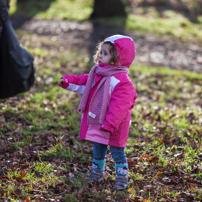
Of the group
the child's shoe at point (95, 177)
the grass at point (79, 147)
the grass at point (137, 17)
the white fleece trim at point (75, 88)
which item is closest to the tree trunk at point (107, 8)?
the grass at point (137, 17)

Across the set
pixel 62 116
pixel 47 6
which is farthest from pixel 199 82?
pixel 47 6

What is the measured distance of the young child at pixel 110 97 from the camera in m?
3.23

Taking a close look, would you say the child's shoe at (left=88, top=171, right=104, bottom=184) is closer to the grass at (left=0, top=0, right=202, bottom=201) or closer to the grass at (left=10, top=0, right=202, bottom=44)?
the grass at (left=0, top=0, right=202, bottom=201)

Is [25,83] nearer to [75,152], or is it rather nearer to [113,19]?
[75,152]

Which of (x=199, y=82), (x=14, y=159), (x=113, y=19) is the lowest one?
(x=14, y=159)

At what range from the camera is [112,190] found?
3.61m

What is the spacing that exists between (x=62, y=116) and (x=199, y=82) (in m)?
3.95

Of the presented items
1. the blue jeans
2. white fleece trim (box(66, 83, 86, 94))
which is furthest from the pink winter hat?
the blue jeans

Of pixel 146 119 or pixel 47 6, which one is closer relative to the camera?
pixel 146 119

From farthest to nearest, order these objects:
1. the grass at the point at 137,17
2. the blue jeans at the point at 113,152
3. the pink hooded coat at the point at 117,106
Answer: the grass at the point at 137,17 → the blue jeans at the point at 113,152 → the pink hooded coat at the point at 117,106

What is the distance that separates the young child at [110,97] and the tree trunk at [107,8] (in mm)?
10971

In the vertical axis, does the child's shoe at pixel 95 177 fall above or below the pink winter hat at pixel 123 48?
below

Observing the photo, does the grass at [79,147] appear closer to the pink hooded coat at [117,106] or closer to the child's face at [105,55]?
the pink hooded coat at [117,106]

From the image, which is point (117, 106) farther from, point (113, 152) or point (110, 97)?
point (113, 152)
